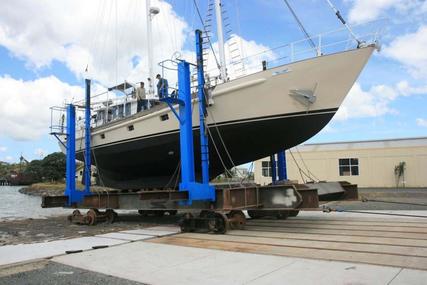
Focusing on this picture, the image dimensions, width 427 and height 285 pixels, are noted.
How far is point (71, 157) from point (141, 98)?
3079 millimetres

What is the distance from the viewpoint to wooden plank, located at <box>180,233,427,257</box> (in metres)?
6.57

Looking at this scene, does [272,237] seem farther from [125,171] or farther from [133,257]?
[125,171]

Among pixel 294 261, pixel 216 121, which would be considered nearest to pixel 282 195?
pixel 216 121

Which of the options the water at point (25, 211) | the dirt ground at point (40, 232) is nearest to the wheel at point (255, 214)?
the dirt ground at point (40, 232)

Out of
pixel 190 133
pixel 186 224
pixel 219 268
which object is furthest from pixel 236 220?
pixel 219 268

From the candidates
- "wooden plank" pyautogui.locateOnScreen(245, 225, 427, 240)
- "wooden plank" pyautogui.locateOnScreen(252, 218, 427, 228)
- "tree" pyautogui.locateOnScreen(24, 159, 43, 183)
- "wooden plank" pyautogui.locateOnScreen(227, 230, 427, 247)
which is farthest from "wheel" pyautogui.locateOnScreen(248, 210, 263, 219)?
"tree" pyautogui.locateOnScreen(24, 159, 43, 183)

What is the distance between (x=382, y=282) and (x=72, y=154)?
1140 centimetres

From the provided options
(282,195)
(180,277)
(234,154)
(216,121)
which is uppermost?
(216,121)

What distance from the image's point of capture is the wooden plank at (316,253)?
5801 millimetres

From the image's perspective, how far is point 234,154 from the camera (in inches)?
460

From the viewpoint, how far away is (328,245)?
7.28 meters

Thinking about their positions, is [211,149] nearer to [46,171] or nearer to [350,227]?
[350,227]

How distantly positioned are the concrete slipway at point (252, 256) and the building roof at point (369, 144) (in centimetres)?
2209

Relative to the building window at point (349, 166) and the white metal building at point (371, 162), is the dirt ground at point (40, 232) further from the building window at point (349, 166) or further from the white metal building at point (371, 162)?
the building window at point (349, 166)
